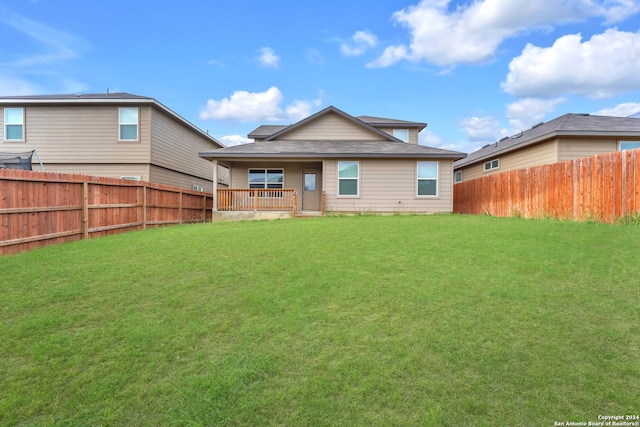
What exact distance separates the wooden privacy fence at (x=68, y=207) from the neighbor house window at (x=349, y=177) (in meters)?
7.43

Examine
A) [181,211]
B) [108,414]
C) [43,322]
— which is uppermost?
[181,211]

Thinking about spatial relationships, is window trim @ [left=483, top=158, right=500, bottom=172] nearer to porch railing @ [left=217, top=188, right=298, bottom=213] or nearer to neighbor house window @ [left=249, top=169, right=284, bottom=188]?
porch railing @ [left=217, top=188, right=298, bottom=213]

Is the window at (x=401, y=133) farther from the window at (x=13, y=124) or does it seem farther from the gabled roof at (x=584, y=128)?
the window at (x=13, y=124)

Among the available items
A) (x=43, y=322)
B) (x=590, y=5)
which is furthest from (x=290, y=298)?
A: (x=590, y=5)

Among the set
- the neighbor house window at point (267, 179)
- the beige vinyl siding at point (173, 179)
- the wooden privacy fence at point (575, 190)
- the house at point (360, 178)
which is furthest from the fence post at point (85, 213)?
the wooden privacy fence at point (575, 190)

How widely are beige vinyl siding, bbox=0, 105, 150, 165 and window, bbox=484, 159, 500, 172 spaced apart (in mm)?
18363

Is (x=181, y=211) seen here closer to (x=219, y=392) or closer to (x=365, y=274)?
(x=365, y=274)

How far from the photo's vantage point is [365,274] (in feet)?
16.9

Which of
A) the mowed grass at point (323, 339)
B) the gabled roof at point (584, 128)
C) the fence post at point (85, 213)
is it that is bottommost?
the mowed grass at point (323, 339)

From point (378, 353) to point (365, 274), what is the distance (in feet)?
6.92

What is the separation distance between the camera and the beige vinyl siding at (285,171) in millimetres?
16953

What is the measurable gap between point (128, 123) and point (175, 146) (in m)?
2.67

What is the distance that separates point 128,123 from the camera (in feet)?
51.8

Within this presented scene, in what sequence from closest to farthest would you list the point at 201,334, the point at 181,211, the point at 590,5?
the point at 201,334
the point at 590,5
the point at 181,211
